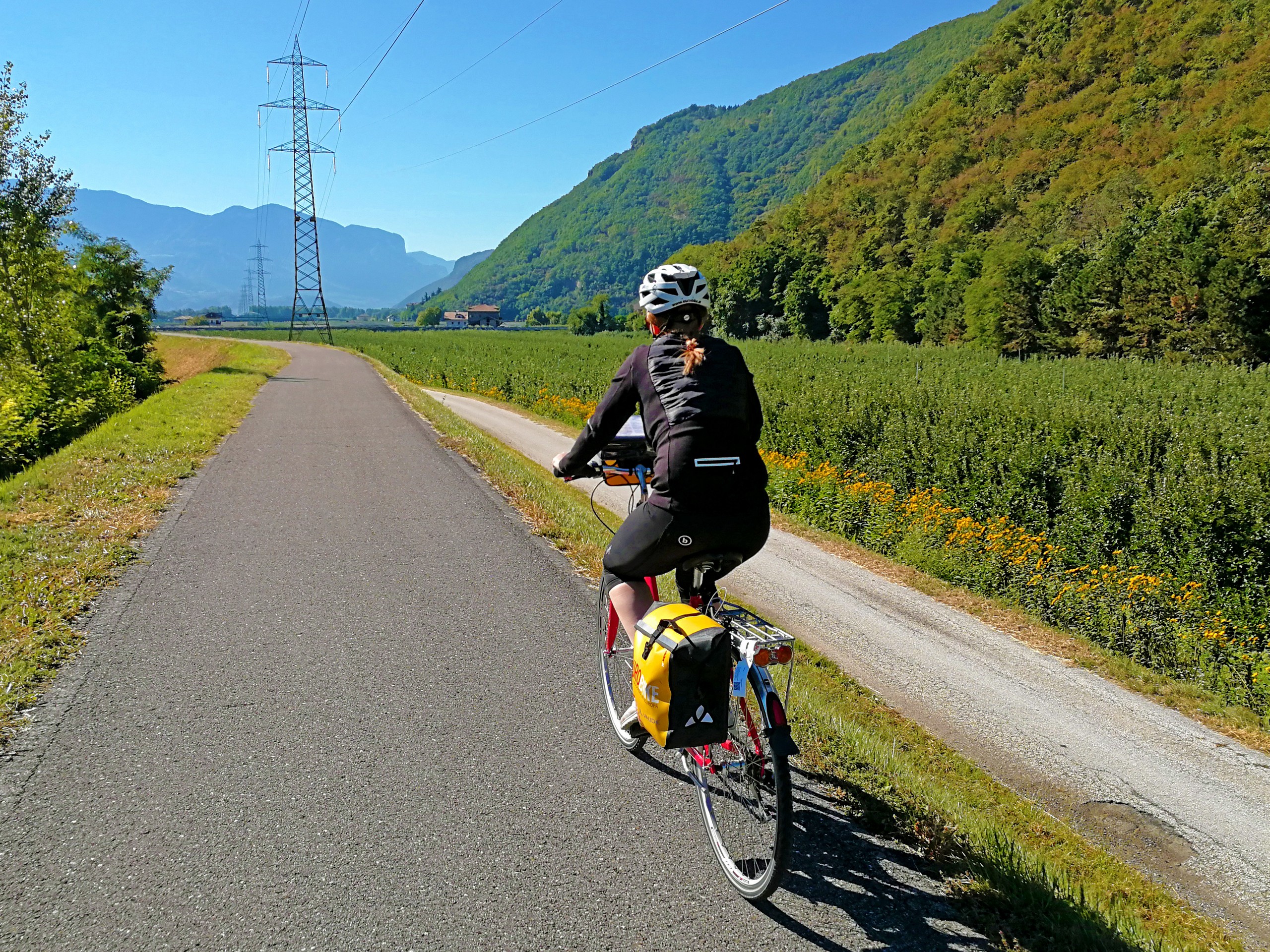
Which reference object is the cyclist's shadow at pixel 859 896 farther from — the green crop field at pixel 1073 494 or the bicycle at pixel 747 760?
the green crop field at pixel 1073 494

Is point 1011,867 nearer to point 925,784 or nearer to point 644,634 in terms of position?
point 925,784

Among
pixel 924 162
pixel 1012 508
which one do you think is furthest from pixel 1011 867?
pixel 924 162

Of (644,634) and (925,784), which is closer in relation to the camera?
(644,634)

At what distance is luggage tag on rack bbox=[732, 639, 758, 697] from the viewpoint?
2816 millimetres

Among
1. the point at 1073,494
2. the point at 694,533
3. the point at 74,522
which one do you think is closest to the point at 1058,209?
the point at 1073,494

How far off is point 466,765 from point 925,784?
2171 millimetres

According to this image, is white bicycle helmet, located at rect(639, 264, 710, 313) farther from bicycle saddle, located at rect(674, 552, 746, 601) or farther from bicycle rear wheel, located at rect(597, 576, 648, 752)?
bicycle rear wheel, located at rect(597, 576, 648, 752)

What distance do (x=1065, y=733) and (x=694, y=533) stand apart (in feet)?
14.9

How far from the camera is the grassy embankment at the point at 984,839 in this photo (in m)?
2.74

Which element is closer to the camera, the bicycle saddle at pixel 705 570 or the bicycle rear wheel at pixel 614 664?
the bicycle saddle at pixel 705 570

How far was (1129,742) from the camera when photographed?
597cm

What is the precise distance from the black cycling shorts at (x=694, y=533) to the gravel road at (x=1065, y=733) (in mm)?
3039

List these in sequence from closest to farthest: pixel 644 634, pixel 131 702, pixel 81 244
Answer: pixel 644 634 < pixel 131 702 < pixel 81 244

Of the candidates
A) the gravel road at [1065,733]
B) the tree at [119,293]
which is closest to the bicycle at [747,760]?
the gravel road at [1065,733]
